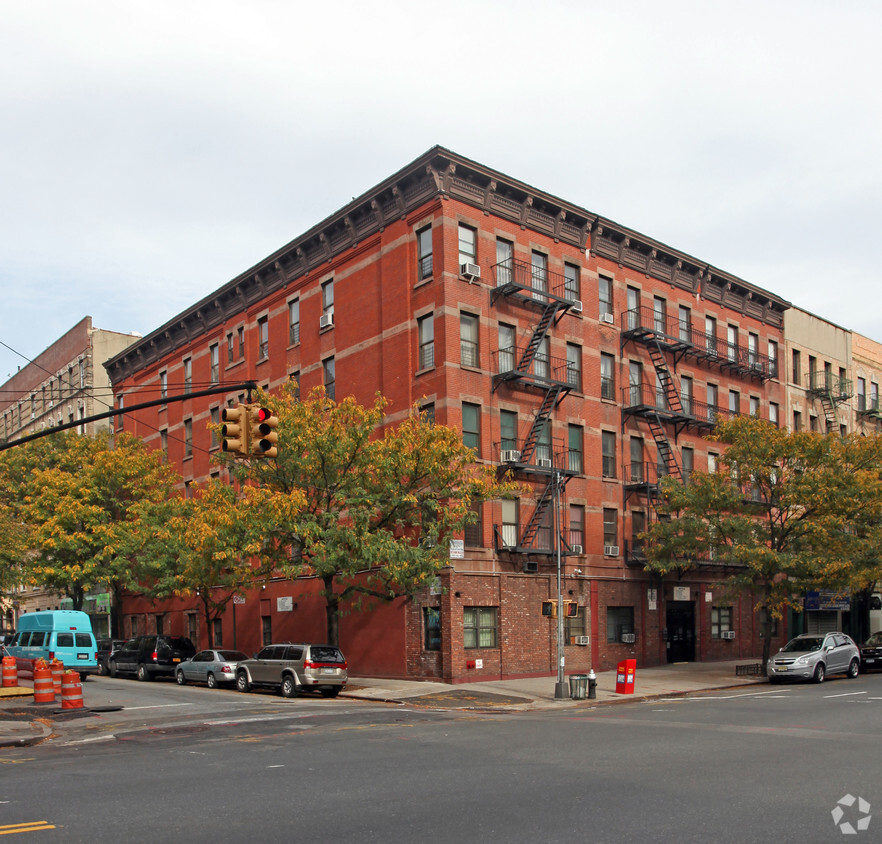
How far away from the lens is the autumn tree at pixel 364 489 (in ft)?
97.2

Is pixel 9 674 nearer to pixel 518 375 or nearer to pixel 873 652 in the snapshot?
pixel 518 375

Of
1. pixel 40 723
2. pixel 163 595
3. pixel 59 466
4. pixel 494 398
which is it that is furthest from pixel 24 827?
pixel 59 466

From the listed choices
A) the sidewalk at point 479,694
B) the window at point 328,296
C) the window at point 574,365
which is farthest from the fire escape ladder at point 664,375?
the window at point 328,296

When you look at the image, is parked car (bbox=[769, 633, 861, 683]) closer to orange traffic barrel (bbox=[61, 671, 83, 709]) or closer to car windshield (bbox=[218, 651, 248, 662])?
car windshield (bbox=[218, 651, 248, 662])

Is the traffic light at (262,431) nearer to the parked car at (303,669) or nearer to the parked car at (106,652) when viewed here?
the parked car at (303,669)

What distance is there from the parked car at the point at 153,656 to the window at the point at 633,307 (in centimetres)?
2303

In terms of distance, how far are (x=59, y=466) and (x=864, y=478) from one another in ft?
122

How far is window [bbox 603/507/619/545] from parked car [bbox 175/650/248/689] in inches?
599

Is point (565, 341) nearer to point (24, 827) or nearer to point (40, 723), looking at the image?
point (40, 723)

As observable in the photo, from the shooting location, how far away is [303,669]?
28719mm

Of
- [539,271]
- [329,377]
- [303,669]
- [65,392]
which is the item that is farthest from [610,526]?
[65,392]

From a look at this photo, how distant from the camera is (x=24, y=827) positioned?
966cm

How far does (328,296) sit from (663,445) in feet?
51.9

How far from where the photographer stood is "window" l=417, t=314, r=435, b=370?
34.7 meters
